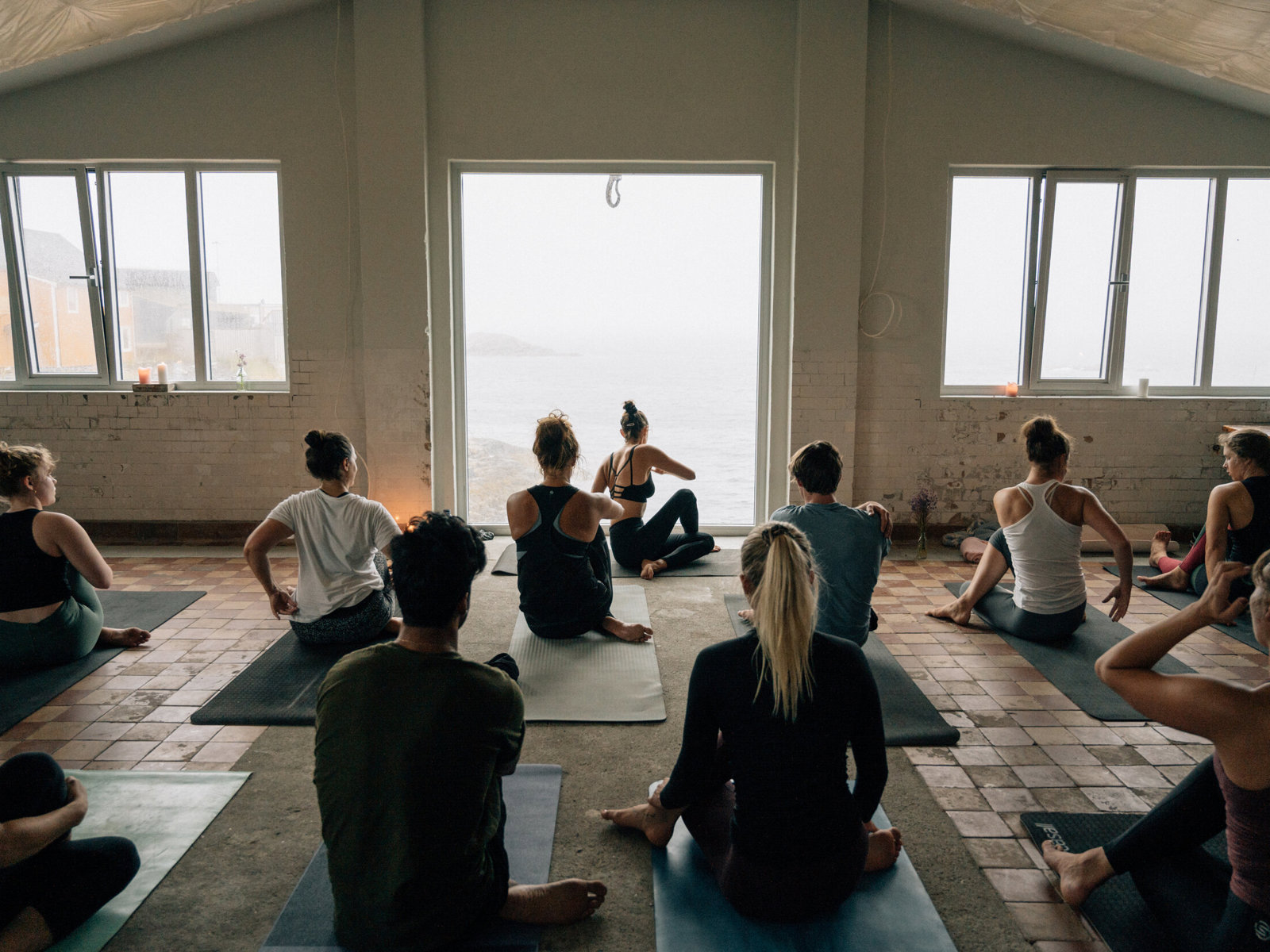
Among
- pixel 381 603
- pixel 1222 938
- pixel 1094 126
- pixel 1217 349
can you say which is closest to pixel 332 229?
pixel 381 603

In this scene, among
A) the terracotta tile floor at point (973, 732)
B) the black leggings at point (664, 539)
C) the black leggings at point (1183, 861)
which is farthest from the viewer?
the black leggings at point (664, 539)

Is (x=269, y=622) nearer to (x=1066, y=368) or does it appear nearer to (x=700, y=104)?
(x=700, y=104)

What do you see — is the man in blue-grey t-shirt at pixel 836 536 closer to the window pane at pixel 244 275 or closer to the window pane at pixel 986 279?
the window pane at pixel 986 279

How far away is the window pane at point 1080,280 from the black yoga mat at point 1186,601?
1.62 metres

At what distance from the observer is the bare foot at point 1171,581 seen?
16.8 feet

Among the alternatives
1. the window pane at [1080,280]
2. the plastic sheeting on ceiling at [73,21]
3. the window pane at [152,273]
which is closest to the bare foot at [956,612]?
the window pane at [1080,280]

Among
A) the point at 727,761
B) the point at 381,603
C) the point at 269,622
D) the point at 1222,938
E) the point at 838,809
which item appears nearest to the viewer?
the point at 1222,938

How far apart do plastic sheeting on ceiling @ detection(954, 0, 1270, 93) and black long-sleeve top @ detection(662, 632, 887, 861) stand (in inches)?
154

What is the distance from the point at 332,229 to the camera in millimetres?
6191

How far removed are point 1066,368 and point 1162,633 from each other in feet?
17.1

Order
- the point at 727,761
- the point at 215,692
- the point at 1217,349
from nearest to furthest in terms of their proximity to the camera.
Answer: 1. the point at 727,761
2. the point at 215,692
3. the point at 1217,349

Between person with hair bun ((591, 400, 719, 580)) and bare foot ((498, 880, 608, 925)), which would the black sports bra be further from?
bare foot ((498, 880, 608, 925))

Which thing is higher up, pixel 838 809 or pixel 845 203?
pixel 845 203

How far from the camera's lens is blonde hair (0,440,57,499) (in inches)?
143
